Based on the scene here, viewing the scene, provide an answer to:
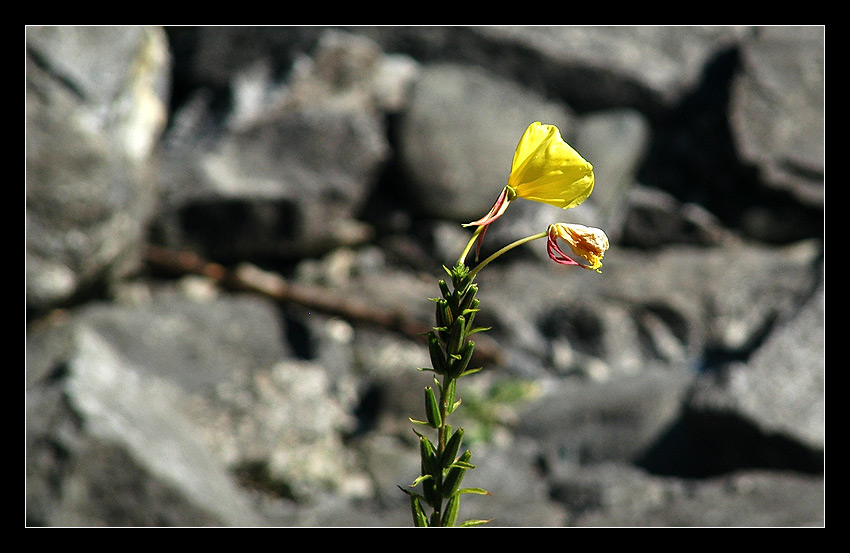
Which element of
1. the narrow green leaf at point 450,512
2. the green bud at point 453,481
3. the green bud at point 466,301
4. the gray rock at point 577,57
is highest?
the gray rock at point 577,57

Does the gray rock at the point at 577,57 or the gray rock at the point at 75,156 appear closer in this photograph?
the gray rock at the point at 75,156

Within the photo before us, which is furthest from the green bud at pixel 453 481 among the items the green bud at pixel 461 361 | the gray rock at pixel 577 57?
the gray rock at pixel 577 57

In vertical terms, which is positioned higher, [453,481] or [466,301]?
[466,301]

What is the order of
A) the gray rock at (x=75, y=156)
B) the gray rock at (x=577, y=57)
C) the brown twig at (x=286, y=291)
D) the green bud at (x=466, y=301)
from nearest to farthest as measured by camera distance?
the green bud at (x=466, y=301)
the gray rock at (x=75, y=156)
the brown twig at (x=286, y=291)
the gray rock at (x=577, y=57)

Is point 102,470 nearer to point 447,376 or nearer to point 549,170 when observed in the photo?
point 447,376

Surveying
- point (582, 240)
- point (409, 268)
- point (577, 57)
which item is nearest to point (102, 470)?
point (582, 240)

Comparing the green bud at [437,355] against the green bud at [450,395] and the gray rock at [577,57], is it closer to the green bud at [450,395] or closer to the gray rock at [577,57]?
the green bud at [450,395]

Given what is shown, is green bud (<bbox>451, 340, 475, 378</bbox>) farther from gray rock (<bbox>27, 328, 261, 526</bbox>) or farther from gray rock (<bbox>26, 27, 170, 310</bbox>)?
gray rock (<bbox>26, 27, 170, 310</bbox>)
